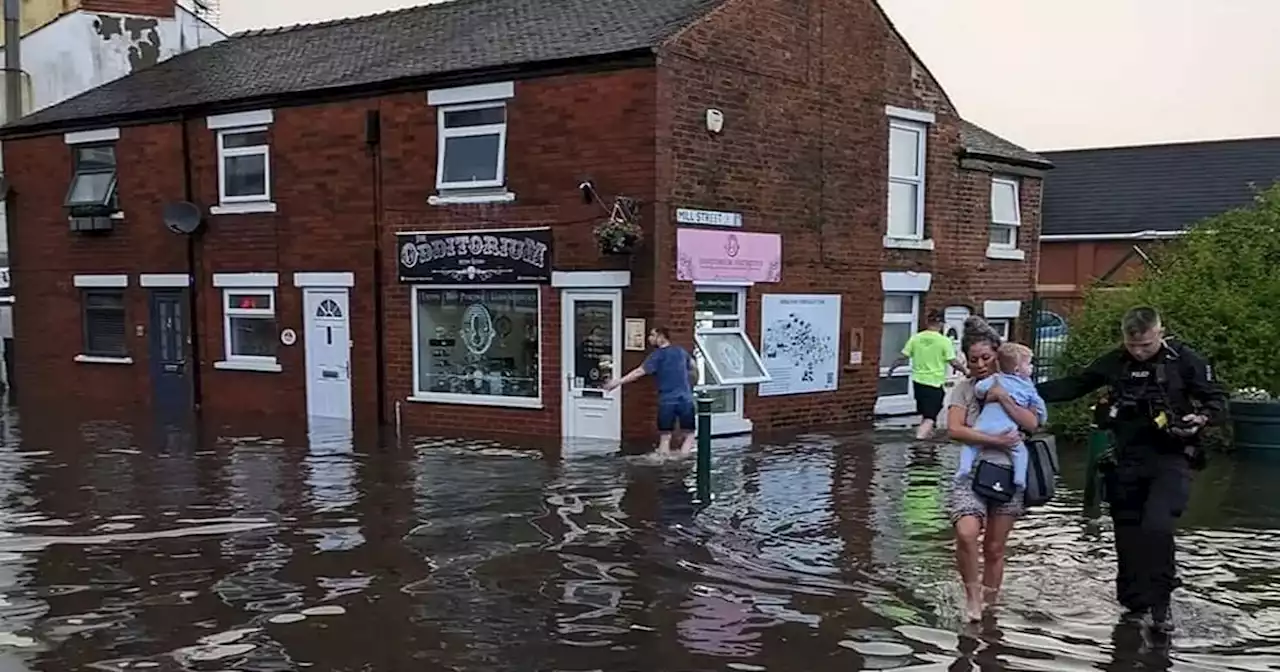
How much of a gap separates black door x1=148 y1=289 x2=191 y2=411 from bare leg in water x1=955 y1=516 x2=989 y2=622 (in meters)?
15.4

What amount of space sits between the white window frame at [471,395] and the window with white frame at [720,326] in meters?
2.03

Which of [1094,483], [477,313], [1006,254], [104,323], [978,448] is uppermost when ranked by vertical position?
[1006,254]

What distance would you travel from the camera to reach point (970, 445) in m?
6.59

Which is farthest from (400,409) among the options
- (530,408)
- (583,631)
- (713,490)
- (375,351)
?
(583,631)

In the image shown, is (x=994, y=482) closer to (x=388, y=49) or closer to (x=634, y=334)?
(x=634, y=334)

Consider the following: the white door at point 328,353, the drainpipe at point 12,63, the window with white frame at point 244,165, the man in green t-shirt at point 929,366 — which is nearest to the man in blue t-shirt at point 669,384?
the man in green t-shirt at point 929,366

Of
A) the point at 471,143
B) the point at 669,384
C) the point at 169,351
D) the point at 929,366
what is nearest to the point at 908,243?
the point at 929,366

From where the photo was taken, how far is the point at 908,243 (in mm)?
18000

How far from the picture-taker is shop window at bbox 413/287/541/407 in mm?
15516

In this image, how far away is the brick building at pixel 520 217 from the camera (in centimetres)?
1466

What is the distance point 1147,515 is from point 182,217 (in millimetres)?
15732

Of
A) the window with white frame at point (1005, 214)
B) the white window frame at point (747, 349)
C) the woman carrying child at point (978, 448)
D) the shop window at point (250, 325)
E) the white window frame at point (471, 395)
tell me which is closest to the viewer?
the woman carrying child at point (978, 448)

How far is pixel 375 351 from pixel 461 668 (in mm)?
11311

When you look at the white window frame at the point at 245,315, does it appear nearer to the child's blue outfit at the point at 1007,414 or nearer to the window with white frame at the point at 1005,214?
the window with white frame at the point at 1005,214
